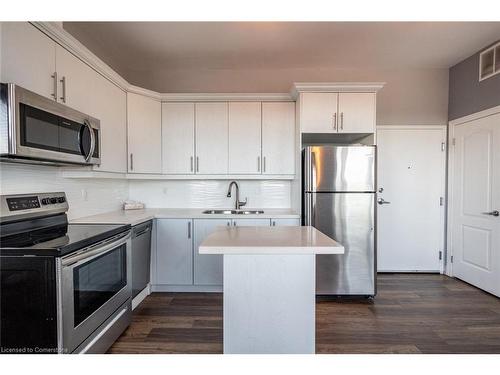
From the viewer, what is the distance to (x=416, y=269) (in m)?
3.73

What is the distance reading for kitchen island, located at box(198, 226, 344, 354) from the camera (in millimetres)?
1547

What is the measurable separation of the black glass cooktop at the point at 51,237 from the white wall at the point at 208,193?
154 cm

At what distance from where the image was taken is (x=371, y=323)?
2428 mm

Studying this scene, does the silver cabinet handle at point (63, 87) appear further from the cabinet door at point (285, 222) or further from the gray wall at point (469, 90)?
the gray wall at point (469, 90)

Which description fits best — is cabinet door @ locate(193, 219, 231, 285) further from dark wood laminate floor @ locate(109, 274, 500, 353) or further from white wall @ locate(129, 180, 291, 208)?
white wall @ locate(129, 180, 291, 208)

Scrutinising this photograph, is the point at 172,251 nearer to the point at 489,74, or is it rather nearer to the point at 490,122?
the point at 490,122

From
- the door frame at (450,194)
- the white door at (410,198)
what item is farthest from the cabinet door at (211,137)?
the door frame at (450,194)

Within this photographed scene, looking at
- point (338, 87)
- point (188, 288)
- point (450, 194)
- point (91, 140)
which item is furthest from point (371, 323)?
point (91, 140)

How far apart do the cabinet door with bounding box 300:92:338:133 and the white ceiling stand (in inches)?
22.7

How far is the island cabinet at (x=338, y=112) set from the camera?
119 inches

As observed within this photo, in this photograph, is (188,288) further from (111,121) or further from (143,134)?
(111,121)

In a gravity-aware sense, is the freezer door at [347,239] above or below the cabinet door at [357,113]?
below

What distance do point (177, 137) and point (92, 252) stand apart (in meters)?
2.01

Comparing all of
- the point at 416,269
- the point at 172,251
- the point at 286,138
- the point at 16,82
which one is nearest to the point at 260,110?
the point at 286,138
